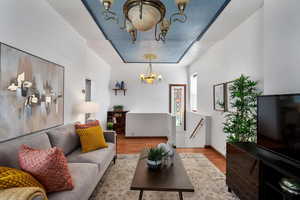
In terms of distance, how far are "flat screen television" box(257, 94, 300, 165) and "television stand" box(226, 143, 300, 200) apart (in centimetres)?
A: 10

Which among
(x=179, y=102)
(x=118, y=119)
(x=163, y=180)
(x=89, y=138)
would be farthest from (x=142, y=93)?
(x=163, y=180)

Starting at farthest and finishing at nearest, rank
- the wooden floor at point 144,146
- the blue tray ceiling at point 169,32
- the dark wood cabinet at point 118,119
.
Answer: the dark wood cabinet at point 118,119
the wooden floor at point 144,146
the blue tray ceiling at point 169,32

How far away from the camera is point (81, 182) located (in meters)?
1.67

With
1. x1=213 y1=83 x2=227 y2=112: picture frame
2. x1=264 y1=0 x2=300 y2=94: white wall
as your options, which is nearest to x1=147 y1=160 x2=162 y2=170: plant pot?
x1=264 y1=0 x2=300 y2=94: white wall

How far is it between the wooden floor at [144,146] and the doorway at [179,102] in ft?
5.58

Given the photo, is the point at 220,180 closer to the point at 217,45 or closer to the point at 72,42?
the point at 217,45

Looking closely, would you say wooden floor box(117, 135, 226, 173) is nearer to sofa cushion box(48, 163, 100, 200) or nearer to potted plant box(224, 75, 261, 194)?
potted plant box(224, 75, 261, 194)

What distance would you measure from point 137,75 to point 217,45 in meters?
3.52

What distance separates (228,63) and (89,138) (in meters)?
3.23

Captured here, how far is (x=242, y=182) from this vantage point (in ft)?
6.44

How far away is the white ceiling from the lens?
7.85ft

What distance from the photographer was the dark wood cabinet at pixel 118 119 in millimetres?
6152

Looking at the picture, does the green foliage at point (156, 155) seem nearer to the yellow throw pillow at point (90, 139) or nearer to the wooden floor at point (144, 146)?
the yellow throw pillow at point (90, 139)

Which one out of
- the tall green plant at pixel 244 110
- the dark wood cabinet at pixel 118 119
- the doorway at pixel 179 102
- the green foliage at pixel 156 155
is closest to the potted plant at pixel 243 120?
the tall green plant at pixel 244 110
